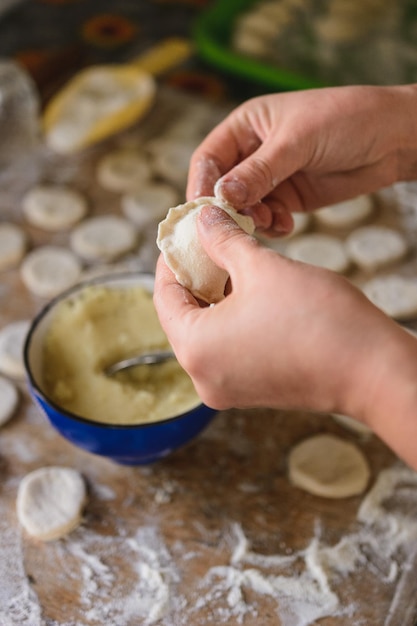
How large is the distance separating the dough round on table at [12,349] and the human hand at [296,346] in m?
0.51

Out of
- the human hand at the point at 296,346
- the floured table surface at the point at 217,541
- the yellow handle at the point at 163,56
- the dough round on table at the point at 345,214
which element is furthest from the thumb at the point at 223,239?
the yellow handle at the point at 163,56

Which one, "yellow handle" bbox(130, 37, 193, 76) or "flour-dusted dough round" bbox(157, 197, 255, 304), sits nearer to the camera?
"flour-dusted dough round" bbox(157, 197, 255, 304)

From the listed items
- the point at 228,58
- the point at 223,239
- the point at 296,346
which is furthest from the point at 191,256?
the point at 228,58

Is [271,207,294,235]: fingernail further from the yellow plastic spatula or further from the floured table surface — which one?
the yellow plastic spatula

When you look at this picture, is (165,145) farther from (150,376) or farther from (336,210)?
(150,376)

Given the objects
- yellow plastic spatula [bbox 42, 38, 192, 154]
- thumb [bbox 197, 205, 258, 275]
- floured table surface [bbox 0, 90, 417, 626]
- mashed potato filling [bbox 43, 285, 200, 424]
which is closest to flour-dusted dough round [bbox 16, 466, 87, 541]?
floured table surface [bbox 0, 90, 417, 626]

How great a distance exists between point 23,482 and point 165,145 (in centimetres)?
94

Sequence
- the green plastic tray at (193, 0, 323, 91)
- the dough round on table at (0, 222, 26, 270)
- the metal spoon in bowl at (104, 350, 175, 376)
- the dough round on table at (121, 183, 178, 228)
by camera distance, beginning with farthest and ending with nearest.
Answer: the green plastic tray at (193, 0, 323, 91) → the dough round on table at (121, 183, 178, 228) → the dough round on table at (0, 222, 26, 270) → the metal spoon in bowl at (104, 350, 175, 376)

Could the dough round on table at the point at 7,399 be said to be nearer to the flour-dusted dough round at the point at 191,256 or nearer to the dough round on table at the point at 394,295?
the flour-dusted dough round at the point at 191,256

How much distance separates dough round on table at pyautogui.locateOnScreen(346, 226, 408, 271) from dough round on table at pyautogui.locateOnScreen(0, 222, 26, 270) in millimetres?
648

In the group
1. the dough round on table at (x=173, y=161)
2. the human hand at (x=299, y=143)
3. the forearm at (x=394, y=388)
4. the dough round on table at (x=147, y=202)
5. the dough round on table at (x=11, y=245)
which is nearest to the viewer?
the forearm at (x=394, y=388)

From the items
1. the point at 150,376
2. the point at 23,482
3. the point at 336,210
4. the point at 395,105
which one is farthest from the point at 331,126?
the point at 23,482

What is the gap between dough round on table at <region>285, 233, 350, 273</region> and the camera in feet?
4.63

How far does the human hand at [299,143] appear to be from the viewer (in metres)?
0.96
